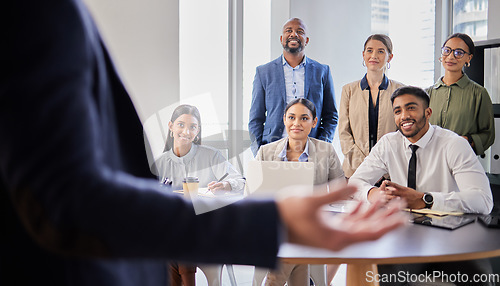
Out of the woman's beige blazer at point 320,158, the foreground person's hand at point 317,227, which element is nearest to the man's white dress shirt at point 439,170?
Answer: the woman's beige blazer at point 320,158

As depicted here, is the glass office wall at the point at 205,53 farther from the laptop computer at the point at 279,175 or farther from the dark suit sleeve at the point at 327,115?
the laptop computer at the point at 279,175

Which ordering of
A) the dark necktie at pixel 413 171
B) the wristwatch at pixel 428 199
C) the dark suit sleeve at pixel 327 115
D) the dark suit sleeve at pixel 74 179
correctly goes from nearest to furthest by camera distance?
the dark suit sleeve at pixel 74 179
the wristwatch at pixel 428 199
the dark necktie at pixel 413 171
the dark suit sleeve at pixel 327 115

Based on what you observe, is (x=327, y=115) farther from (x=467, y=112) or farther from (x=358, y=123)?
(x=467, y=112)

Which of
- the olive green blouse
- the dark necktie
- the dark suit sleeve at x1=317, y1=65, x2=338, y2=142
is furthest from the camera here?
the dark suit sleeve at x1=317, y1=65, x2=338, y2=142

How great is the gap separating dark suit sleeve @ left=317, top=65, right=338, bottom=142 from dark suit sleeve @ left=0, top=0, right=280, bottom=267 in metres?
3.33

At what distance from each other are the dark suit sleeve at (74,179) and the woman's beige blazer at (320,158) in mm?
2683

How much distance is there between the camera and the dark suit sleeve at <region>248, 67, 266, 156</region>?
3848 millimetres

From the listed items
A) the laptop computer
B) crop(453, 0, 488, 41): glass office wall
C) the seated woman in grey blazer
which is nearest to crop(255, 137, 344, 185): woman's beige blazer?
the seated woman in grey blazer

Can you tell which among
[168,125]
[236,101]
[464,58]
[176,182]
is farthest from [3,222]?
[236,101]

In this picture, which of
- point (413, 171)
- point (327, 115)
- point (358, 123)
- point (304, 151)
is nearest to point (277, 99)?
point (327, 115)

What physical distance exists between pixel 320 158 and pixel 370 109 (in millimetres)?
851

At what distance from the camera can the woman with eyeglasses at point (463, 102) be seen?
3.61 m

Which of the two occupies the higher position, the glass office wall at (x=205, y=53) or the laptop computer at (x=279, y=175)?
the glass office wall at (x=205, y=53)

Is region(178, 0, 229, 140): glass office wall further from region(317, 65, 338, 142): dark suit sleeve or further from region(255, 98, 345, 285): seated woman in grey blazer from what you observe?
region(255, 98, 345, 285): seated woman in grey blazer
